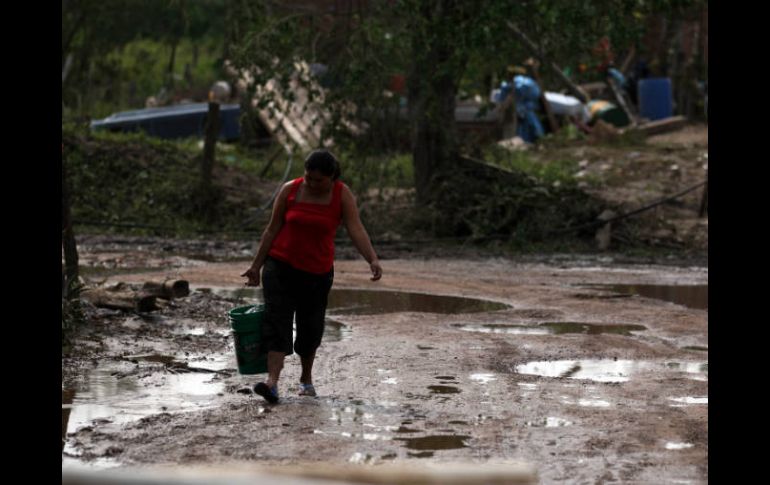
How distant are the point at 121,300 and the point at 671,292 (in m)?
7.10

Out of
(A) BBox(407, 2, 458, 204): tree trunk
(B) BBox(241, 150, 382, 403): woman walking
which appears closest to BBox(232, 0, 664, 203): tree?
(A) BBox(407, 2, 458, 204): tree trunk

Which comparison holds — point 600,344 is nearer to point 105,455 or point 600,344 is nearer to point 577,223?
point 105,455

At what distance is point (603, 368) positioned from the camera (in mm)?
10656

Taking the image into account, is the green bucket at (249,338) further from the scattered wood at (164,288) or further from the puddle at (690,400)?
→ the scattered wood at (164,288)

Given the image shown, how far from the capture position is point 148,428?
26.3ft

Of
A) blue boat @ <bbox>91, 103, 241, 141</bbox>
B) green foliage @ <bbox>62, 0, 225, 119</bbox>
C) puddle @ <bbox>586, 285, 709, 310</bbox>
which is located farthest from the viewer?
green foliage @ <bbox>62, 0, 225, 119</bbox>

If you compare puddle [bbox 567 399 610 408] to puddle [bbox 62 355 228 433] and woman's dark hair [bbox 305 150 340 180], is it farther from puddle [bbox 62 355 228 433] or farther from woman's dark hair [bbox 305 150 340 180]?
puddle [bbox 62 355 228 433]

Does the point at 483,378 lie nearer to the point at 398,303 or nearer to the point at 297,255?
the point at 297,255

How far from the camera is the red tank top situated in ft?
29.6

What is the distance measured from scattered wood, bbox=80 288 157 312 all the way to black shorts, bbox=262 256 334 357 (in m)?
4.10

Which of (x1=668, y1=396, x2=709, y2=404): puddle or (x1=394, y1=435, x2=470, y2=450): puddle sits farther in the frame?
(x1=668, y1=396, x2=709, y2=404): puddle

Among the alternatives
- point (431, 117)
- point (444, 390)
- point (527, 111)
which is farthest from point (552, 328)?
point (527, 111)

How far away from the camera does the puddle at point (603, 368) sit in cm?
1027

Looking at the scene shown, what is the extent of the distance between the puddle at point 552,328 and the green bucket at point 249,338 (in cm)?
391
